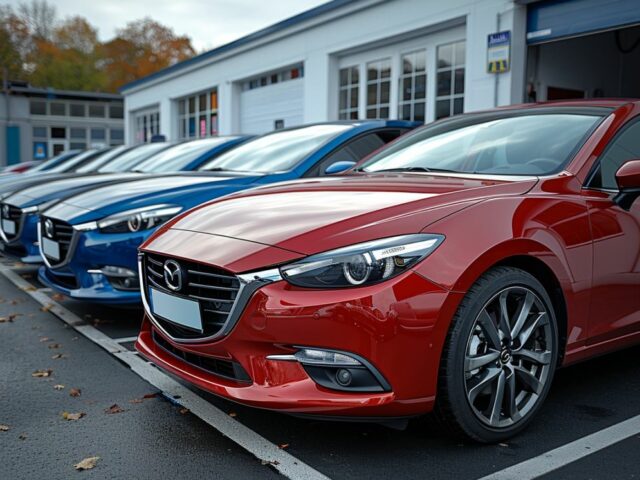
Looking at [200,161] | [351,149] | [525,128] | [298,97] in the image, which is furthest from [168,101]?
[525,128]

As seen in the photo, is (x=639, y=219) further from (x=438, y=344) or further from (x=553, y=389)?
(x=438, y=344)

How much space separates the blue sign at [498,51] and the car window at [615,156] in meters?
6.57

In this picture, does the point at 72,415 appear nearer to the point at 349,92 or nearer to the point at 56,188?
the point at 56,188

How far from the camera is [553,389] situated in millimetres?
3510

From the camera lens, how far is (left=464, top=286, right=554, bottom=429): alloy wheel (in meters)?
2.64

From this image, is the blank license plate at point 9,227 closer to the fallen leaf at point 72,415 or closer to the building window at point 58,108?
the fallen leaf at point 72,415

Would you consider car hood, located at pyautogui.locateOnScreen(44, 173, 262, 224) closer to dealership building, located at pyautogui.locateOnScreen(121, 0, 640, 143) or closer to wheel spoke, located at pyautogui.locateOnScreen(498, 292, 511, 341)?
wheel spoke, located at pyautogui.locateOnScreen(498, 292, 511, 341)

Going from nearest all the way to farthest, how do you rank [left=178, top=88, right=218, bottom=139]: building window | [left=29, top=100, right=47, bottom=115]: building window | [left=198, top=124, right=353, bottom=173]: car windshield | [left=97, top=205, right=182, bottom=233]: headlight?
1. [left=97, top=205, right=182, bottom=233]: headlight
2. [left=198, top=124, right=353, bottom=173]: car windshield
3. [left=178, top=88, right=218, bottom=139]: building window
4. [left=29, top=100, right=47, bottom=115]: building window

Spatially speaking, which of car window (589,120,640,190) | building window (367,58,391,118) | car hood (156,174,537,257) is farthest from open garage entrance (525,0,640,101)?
car hood (156,174,537,257)

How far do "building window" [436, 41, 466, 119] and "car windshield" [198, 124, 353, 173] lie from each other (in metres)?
5.69

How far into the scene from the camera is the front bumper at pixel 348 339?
7.82 feet

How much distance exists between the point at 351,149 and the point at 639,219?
2.70m

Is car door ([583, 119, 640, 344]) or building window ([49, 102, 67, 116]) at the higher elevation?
building window ([49, 102, 67, 116])

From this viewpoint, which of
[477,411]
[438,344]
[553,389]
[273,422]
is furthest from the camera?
[553,389]
